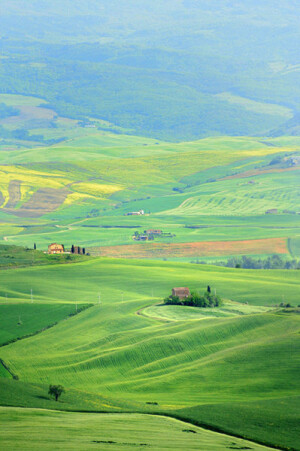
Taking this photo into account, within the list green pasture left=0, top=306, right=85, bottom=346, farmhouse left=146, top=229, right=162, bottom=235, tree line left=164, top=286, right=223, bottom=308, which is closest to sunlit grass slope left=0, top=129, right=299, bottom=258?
farmhouse left=146, top=229, right=162, bottom=235

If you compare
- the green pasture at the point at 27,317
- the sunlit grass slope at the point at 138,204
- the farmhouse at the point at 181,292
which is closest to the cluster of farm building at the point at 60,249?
the sunlit grass slope at the point at 138,204

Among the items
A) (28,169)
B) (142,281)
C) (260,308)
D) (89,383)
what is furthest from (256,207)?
(89,383)

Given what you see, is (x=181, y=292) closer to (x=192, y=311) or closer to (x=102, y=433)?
(x=192, y=311)

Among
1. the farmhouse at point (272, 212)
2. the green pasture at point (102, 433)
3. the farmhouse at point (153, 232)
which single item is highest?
the farmhouse at point (272, 212)

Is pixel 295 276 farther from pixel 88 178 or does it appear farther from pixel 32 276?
pixel 88 178

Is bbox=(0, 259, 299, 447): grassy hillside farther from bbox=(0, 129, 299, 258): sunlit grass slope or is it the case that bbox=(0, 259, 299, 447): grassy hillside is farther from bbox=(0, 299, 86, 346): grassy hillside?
bbox=(0, 129, 299, 258): sunlit grass slope

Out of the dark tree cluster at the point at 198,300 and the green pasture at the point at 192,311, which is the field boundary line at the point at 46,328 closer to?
the green pasture at the point at 192,311
